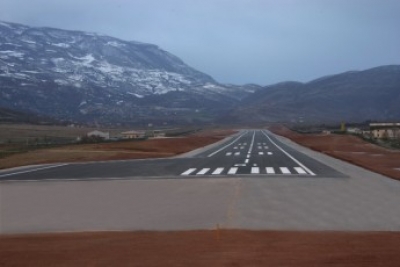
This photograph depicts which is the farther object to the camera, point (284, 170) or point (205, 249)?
point (284, 170)

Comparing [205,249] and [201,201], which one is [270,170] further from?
[205,249]

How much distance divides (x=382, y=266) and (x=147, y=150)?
4244 centimetres

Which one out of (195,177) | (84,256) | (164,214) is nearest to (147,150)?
(195,177)

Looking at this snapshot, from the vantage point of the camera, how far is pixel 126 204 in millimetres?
16578

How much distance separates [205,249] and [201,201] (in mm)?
6985

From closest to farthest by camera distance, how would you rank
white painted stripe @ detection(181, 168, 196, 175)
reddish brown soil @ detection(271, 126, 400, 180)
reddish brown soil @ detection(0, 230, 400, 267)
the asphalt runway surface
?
1. reddish brown soil @ detection(0, 230, 400, 267)
2. the asphalt runway surface
3. white painted stripe @ detection(181, 168, 196, 175)
4. reddish brown soil @ detection(271, 126, 400, 180)

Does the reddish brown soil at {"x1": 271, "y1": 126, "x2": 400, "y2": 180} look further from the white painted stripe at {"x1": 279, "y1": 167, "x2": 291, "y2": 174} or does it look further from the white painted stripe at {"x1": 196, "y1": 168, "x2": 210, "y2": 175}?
the white painted stripe at {"x1": 196, "y1": 168, "x2": 210, "y2": 175}

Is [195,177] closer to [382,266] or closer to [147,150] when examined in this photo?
[382,266]

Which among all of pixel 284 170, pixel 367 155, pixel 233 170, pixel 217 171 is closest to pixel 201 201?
pixel 217 171

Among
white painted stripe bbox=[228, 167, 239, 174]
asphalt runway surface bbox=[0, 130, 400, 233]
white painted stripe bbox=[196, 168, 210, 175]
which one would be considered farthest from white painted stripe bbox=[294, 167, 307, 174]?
white painted stripe bbox=[196, 168, 210, 175]

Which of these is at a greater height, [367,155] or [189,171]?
[189,171]

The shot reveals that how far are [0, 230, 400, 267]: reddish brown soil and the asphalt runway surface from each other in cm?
117

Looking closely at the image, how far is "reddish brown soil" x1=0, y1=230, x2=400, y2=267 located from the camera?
8.83m

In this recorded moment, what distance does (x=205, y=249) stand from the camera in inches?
383
